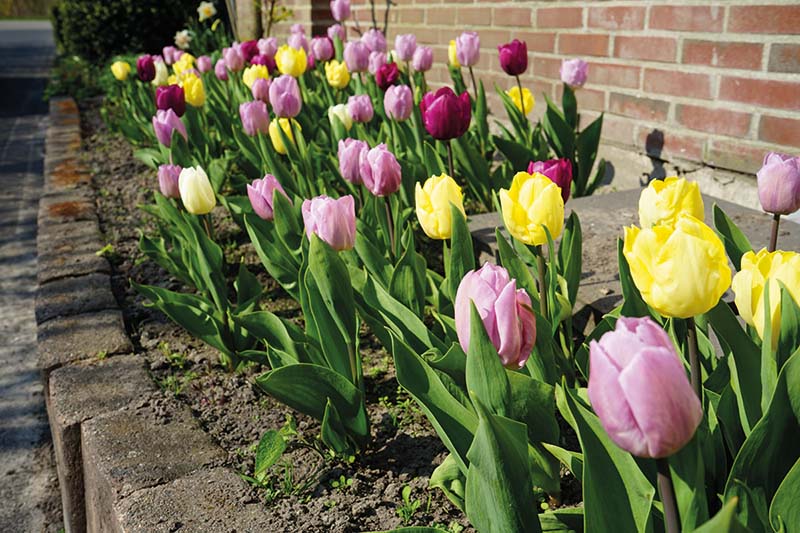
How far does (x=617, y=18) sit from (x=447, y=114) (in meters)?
1.35

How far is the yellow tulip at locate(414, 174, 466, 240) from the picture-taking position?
156cm

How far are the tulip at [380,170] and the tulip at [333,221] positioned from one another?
266mm

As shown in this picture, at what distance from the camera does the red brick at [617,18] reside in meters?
3.00

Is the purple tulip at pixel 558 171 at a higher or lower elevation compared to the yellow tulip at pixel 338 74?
lower

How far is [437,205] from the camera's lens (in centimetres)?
158

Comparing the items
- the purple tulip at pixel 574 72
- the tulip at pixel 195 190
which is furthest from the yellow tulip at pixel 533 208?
the purple tulip at pixel 574 72

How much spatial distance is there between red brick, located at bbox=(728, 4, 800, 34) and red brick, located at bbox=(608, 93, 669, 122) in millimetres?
429

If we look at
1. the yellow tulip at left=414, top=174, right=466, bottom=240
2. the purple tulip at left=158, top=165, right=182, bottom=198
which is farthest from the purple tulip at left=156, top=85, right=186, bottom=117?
the yellow tulip at left=414, top=174, right=466, bottom=240

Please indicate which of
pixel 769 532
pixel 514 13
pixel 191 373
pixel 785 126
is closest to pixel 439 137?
pixel 191 373

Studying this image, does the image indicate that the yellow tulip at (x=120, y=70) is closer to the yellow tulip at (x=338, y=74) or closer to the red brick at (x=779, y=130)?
the yellow tulip at (x=338, y=74)

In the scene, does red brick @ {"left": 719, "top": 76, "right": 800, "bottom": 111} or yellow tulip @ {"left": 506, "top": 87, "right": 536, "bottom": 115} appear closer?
red brick @ {"left": 719, "top": 76, "right": 800, "bottom": 111}

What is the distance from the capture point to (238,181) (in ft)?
10.6

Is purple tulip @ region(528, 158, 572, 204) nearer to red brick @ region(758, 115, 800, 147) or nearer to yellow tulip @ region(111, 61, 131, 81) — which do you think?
red brick @ region(758, 115, 800, 147)

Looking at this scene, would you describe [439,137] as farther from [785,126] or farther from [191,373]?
[785,126]
